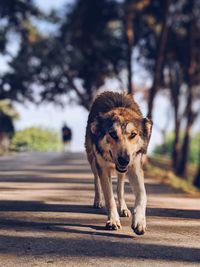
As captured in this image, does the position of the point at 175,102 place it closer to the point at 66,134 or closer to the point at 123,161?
the point at 66,134

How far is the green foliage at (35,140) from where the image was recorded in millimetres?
42650

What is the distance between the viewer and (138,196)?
727cm

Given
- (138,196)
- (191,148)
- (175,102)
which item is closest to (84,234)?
(138,196)

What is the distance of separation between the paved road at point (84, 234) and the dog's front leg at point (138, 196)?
149 mm

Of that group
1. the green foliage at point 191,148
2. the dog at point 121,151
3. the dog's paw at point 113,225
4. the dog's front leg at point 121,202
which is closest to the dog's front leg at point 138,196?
the dog at point 121,151

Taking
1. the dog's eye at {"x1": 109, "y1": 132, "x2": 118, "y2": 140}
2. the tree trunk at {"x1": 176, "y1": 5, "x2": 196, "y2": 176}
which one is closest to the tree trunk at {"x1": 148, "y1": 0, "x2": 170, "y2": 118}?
the tree trunk at {"x1": 176, "y1": 5, "x2": 196, "y2": 176}

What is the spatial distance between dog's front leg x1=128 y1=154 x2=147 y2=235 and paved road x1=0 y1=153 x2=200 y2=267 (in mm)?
149

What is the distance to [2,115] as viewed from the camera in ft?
120

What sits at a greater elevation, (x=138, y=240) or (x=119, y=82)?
(x=119, y=82)

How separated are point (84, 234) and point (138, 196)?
0.86 meters

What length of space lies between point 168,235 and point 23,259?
220 centimetres

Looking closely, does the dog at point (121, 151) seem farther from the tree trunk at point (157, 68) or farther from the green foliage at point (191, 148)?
the green foliage at point (191, 148)

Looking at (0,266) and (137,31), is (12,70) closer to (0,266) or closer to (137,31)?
(137,31)

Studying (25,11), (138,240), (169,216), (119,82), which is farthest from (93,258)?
(119,82)
